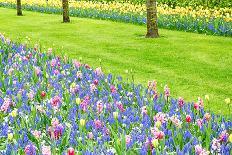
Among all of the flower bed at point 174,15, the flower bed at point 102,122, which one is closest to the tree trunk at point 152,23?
the flower bed at point 174,15

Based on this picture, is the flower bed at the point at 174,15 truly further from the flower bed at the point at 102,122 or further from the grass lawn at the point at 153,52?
the flower bed at the point at 102,122

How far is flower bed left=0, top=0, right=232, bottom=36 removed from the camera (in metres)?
17.9

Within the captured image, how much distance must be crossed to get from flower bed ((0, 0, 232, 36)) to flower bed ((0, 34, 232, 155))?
33.6 feet

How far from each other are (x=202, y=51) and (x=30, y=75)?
259 inches

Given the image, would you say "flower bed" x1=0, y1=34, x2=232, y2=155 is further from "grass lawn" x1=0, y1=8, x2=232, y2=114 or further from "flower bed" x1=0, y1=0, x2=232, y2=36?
"flower bed" x1=0, y1=0, x2=232, y2=36

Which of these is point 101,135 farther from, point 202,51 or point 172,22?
point 172,22

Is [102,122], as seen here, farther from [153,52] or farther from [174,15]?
[174,15]

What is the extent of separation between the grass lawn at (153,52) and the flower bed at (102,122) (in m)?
0.99

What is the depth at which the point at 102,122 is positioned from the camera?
18.4 feet

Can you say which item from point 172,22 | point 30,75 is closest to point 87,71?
point 30,75

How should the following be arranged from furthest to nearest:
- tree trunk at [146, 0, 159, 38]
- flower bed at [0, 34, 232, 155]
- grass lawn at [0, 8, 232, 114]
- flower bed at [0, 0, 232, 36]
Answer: flower bed at [0, 0, 232, 36], tree trunk at [146, 0, 159, 38], grass lawn at [0, 8, 232, 114], flower bed at [0, 34, 232, 155]

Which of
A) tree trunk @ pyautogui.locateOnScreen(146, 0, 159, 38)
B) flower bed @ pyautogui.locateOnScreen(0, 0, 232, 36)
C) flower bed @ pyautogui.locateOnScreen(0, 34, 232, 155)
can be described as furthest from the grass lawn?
flower bed @ pyautogui.locateOnScreen(0, 34, 232, 155)

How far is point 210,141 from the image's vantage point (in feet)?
16.9

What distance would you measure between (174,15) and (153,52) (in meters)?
7.79
